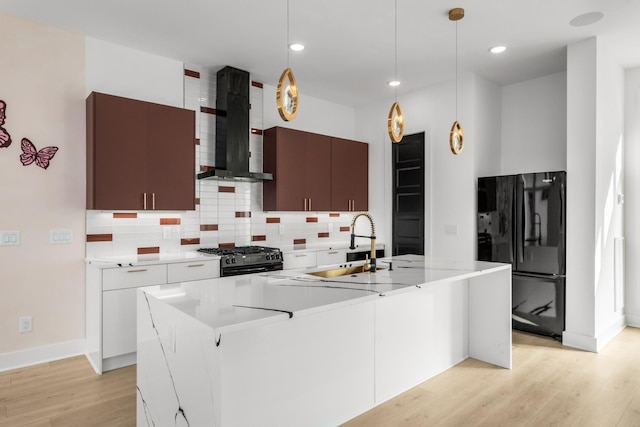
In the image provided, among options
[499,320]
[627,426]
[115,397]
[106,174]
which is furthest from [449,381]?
[106,174]

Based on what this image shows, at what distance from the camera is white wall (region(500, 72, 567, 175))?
186 inches

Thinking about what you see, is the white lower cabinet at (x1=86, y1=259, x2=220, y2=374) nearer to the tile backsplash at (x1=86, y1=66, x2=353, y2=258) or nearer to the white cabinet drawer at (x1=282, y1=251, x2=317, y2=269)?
the tile backsplash at (x1=86, y1=66, x2=353, y2=258)

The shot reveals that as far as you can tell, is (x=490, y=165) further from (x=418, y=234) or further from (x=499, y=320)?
(x=499, y=320)

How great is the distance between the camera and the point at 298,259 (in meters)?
4.62

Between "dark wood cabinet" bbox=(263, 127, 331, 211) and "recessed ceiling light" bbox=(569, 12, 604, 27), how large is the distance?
2807 millimetres

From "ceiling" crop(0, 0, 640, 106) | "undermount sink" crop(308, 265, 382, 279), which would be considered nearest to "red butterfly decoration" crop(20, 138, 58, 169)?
"ceiling" crop(0, 0, 640, 106)

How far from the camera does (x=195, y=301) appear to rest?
189cm

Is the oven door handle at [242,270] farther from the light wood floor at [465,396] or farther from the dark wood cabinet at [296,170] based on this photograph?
the light wood floor at [465,396]

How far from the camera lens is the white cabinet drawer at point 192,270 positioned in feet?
11.7

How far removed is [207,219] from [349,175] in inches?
80.5

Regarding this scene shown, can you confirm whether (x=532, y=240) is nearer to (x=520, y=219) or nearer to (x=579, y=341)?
(x=520, y=219)

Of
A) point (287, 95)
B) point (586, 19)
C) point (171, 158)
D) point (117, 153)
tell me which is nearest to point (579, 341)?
point (586, 19)

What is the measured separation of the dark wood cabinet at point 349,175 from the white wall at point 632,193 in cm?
302

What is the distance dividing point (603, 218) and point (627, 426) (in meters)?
2.08
